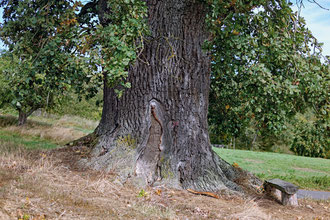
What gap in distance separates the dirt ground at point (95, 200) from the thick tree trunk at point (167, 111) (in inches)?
15.5

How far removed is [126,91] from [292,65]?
10.5ft

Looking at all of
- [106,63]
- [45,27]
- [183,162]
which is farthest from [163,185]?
[45,27]

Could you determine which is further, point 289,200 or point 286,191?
point 289,200

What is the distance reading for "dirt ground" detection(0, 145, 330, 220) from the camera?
3.53 m

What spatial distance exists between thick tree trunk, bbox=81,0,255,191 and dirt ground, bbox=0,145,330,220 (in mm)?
393

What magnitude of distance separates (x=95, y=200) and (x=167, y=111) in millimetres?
1996

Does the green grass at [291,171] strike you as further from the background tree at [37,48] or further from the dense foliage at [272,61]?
the background tree at [37,48]

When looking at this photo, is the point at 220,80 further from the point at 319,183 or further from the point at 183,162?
the point at 319,183

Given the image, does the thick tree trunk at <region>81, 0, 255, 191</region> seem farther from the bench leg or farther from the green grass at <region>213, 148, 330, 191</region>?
the green grass at <region>213, 148, 330, 191</region>

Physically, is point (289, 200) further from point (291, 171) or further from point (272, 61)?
point (291, 171)

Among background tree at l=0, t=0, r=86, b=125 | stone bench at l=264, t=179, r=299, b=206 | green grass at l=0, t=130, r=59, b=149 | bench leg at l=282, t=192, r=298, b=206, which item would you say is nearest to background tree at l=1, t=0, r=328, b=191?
background tree at l=0, t=0, r=86, b=125

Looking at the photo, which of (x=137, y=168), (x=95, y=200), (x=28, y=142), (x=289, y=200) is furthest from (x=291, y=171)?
(x=95, y=200)

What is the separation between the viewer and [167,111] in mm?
5398

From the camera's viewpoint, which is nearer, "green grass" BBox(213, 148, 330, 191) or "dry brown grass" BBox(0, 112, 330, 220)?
"dry brown grass" BBox(0, 112, 330, 220)
